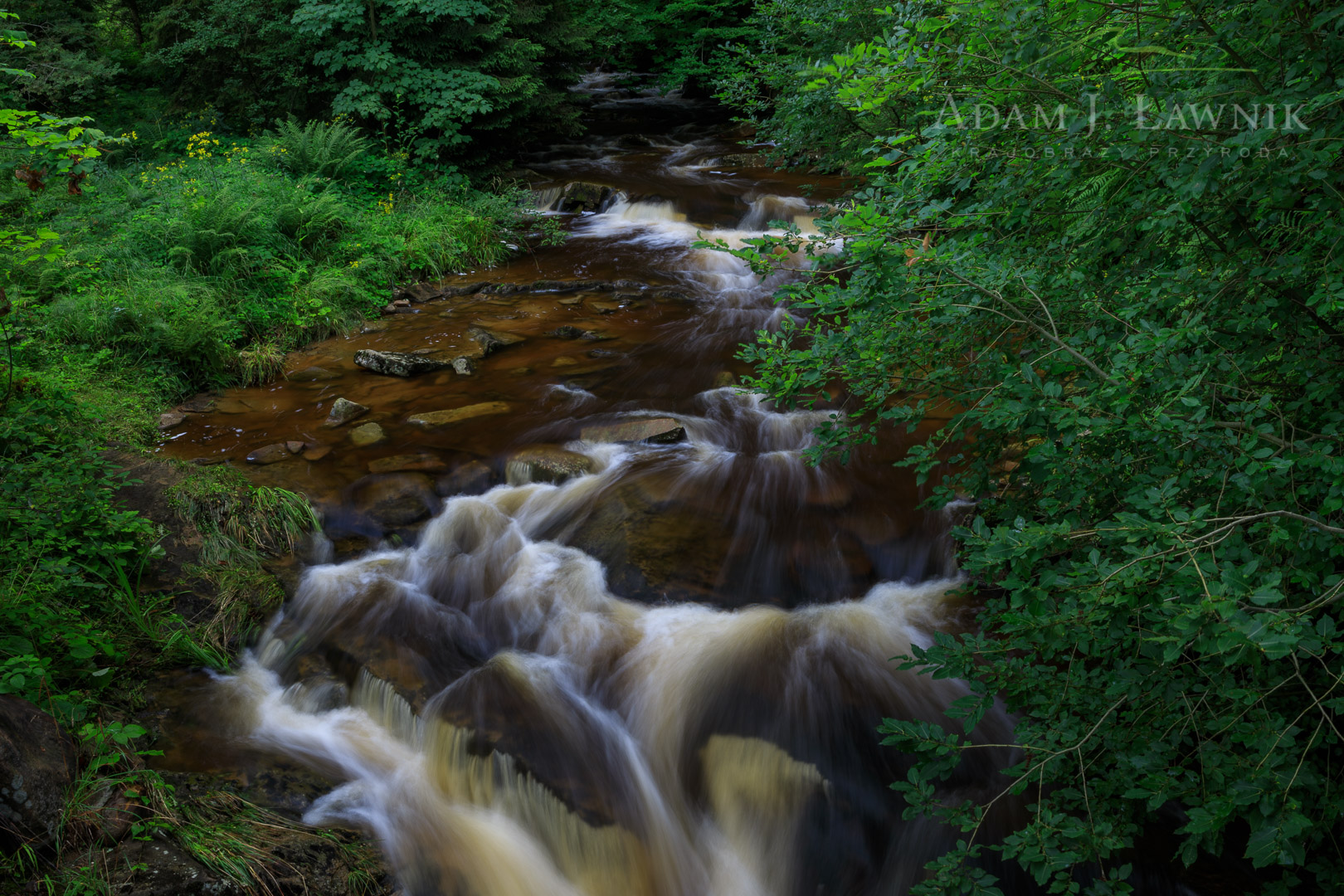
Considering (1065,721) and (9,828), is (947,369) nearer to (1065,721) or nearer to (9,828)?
(1065,721)

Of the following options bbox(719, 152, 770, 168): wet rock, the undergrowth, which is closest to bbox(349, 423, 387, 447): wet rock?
the undergrowth

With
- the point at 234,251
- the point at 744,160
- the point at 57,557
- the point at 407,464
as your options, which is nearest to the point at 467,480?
the point at 407,464

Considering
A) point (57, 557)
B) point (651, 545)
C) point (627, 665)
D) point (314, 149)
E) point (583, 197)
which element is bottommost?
point (627, 665)

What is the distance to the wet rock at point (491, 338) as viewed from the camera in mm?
8336

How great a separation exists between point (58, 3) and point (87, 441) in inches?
475

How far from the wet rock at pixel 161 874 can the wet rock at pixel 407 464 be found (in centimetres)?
342

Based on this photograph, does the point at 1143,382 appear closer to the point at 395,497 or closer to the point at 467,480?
the point at 467,480

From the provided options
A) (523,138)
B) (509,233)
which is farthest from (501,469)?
(523,138)

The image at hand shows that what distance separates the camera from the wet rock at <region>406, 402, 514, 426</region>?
22.5 ft

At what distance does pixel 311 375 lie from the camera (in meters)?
7.77

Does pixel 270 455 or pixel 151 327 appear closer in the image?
pixel 270 455

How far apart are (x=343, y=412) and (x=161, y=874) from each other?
4.56 meters

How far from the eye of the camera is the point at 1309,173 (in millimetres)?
2010

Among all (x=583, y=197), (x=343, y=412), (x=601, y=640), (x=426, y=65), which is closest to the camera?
(x=601, y=640)
